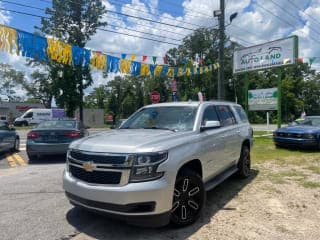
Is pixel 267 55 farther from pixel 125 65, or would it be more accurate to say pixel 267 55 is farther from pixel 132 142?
pixel 132 142

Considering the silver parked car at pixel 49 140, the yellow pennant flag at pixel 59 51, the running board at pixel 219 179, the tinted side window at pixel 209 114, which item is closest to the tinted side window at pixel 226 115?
the tinted side window at pixel 209 114

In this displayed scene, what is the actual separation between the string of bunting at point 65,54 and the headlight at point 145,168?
8.52m

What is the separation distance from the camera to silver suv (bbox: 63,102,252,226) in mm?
3885

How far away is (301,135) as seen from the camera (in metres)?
11.9

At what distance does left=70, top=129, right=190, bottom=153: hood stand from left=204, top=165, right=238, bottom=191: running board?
1.14 meters

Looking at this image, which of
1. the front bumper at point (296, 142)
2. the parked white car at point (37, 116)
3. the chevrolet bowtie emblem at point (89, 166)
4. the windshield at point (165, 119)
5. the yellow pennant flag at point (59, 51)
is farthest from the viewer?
the parked white car at point (37, 116)

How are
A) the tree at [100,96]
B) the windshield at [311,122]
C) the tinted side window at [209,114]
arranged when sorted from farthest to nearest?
the tree at [100,96], the windshield at [311,122], the tinted side window at [209,114]

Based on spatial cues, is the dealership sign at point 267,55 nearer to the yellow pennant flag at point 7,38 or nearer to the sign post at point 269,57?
the sign post at point 269,57

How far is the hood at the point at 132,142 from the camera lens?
402 centimetres

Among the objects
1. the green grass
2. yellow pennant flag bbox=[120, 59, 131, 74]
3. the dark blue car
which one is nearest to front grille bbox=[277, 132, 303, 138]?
the dark blue car

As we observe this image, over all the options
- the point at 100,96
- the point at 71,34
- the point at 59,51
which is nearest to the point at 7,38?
the point at 59,51

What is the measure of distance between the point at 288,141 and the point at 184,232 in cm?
942

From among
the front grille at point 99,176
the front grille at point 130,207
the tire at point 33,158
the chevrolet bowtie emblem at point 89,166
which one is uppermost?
the chevrolet bowtie emblem at point 89,166

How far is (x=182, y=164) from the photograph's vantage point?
4.36 m
